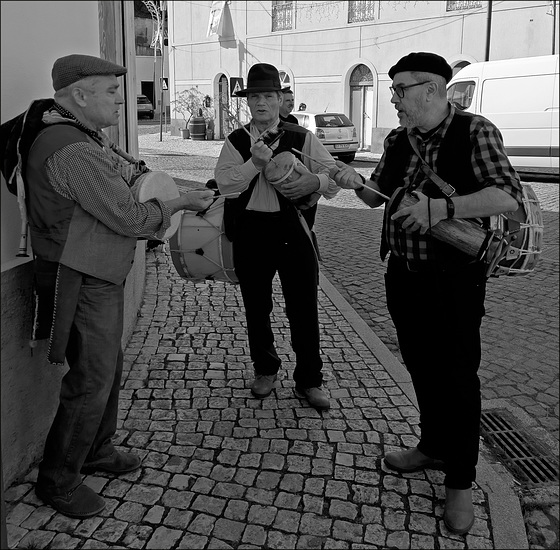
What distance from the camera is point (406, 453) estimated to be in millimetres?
3271

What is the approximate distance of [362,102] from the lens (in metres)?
23.3

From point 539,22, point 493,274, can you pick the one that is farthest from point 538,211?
point 539,22

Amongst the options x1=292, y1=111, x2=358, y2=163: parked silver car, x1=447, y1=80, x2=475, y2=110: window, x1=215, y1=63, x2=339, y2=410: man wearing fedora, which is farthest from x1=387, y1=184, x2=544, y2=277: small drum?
x1=292, y1=111, x2=358, y2=163: parked silver car

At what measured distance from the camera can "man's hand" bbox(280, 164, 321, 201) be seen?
3.45 m

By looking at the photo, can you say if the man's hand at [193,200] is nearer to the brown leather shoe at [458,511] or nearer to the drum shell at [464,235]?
the drum shell at [464,235]

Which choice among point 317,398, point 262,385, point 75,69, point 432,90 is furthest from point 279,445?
point 75,69

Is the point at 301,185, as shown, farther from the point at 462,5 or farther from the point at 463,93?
the point at 462,5

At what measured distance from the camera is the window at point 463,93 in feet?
54.4

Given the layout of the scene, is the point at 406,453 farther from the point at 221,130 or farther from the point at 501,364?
the point at 221,130

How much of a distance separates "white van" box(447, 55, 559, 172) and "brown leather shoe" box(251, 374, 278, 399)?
12253mm

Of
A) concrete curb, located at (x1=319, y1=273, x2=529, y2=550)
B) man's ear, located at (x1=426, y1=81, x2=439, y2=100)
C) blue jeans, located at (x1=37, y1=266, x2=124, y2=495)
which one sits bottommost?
concrete curb, located at (x1=319, y1=273, x2=529, y2=550)

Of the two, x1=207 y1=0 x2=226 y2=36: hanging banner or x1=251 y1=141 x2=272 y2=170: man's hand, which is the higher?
x1=207 y1=0 x2=226 y2=36: hanging banner

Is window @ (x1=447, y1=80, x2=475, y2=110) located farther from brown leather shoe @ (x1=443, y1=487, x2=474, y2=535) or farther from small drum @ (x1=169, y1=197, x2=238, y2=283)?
brown leather shoe @ (x1=443, y1=487, x2=474, y2=535)

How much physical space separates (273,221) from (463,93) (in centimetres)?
1450
